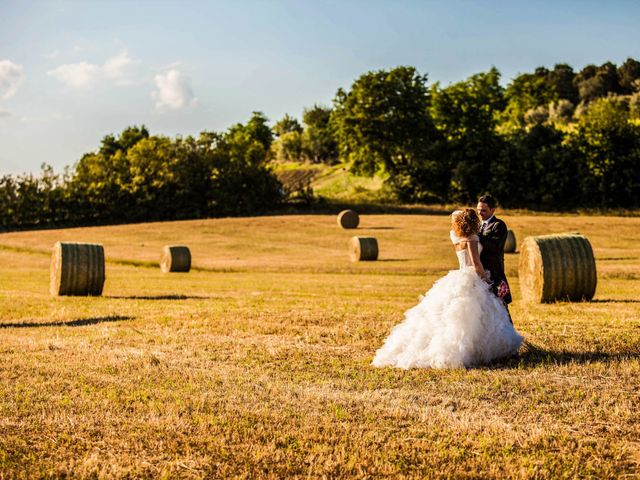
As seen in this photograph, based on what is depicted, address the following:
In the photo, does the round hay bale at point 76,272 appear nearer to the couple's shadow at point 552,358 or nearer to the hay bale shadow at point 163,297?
the hay bale shadow at point 163,297

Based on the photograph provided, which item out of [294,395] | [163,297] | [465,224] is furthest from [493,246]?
[163,297]

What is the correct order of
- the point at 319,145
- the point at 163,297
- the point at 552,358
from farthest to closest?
1. the point at 319,145
2. the point at 163,297
3. the point at 552,358

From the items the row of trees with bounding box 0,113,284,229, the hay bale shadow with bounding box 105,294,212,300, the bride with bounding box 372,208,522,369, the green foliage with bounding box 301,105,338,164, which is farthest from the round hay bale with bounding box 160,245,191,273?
the green foliage with bounding box 301,105,338,164

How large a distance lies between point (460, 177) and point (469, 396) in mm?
68866

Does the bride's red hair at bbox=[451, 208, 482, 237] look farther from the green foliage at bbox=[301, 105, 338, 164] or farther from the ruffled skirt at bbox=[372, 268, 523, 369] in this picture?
the green foliage at bbox=[301, 105, 338, 164]

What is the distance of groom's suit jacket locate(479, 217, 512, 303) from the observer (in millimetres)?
12062

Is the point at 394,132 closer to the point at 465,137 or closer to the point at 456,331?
the point at 465,137

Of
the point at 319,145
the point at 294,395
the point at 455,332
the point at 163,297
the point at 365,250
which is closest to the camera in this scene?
the point at 294,395

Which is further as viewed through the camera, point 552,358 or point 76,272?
point 76,272

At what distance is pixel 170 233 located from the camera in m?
59.3

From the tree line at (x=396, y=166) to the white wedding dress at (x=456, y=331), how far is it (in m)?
62.2

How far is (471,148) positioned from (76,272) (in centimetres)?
5973

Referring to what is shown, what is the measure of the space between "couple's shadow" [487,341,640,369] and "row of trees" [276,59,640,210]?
202 feet

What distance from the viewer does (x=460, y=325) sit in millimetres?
11039
